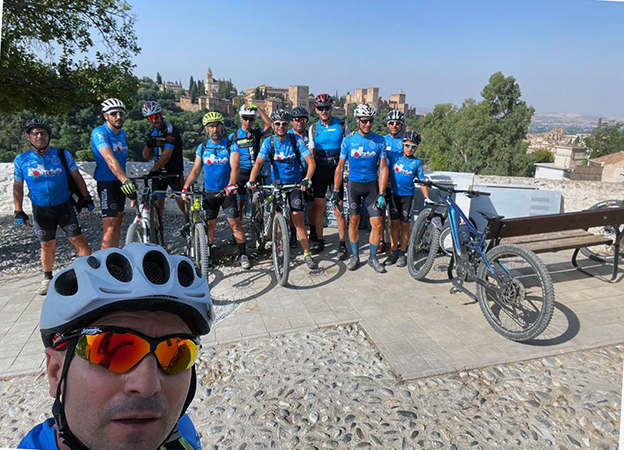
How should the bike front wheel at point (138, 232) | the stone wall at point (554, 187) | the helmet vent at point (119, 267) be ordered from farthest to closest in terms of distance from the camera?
the stone wall at point (554, 187), the bike front wheel at point (138, 232), the helmet vent at point (119, 267)

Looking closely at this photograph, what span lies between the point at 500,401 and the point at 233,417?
78.2 inches

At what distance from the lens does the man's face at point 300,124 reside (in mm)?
5793

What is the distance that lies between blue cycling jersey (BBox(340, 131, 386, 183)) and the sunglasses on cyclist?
4.54m

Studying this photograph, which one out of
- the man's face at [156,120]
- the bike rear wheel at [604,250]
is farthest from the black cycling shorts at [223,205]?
the bike rear wheel at [604,250]

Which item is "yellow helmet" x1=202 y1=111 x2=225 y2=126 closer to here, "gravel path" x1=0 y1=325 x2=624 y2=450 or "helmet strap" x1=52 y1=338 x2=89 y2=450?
"gravel path" x1=0 y1=325 x2=624 y2=450

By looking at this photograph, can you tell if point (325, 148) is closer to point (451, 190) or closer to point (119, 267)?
point (451, 190)

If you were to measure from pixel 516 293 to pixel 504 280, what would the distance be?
0.55ft

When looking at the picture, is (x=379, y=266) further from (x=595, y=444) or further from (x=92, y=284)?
(x=92, y=284)

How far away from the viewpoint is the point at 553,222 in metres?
4.52

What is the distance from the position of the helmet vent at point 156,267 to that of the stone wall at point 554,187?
7348mm

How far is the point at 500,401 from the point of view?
9.59 ft

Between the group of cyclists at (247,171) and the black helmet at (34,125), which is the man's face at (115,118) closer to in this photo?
the group of cyclists at (247,171)

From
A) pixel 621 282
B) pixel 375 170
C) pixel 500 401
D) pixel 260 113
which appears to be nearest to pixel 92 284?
pixel 500 401

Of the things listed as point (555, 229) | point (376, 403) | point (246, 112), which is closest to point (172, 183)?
point (246, 112)
